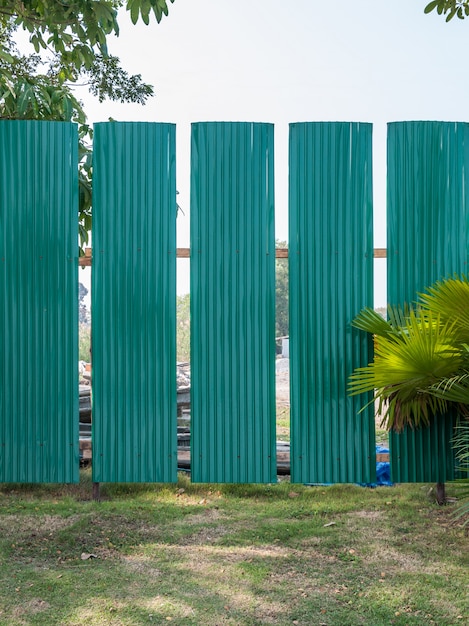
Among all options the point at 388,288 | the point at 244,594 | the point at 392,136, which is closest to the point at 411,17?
the point at 392,136

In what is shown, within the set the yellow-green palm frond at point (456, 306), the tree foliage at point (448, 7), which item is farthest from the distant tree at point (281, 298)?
the yellow-green palm frond at point (456, 306)

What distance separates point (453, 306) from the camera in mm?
4348

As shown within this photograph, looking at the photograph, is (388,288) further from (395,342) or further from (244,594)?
(244,594)

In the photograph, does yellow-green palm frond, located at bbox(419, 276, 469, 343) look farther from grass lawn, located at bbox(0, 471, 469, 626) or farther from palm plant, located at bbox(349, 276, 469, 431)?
grass lawn, located at bbox(0, 471, 469, 626)

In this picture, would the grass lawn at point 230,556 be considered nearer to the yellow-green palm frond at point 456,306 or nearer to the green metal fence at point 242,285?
the green metal fence at point 242,285

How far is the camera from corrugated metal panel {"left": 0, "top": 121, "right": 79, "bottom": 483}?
504 centimetres

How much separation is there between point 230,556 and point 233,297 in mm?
1809

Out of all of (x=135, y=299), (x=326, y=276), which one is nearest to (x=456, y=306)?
(x=326, y=276)

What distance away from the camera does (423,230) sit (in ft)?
16.5

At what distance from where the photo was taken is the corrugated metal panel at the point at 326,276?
500 centimetres

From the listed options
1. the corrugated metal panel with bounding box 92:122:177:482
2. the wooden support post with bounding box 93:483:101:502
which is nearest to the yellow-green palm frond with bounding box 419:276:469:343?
the corrugated metal panel with bounding box 92:122:177:482

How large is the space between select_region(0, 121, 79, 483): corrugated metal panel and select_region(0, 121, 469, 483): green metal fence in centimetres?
8

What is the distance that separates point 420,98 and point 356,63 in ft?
3.94

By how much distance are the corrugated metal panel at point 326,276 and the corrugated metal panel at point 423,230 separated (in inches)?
8.9
